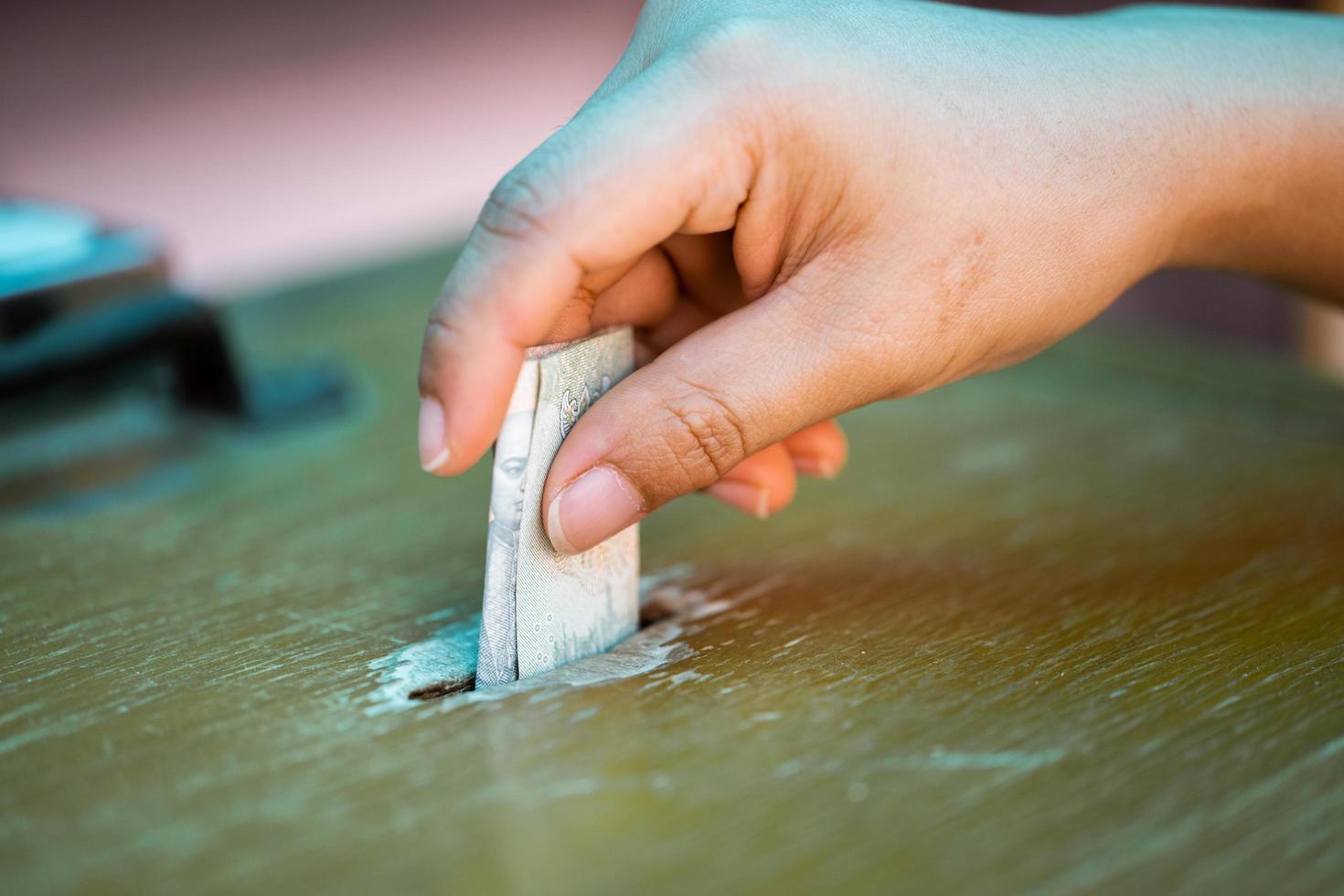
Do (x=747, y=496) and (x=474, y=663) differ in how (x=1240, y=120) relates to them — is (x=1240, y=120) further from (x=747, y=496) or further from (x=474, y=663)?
(x=474, y=663)

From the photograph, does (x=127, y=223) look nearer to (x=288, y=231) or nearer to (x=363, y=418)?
(x=363, y=418)

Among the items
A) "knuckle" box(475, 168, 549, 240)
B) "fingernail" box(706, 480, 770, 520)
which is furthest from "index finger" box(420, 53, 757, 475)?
"fingernail" box(706, 480, 770, 520)

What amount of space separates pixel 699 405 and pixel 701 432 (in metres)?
0.01

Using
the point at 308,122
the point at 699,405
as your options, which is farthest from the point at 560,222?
the point at 308,122

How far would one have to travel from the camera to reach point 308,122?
2037mm

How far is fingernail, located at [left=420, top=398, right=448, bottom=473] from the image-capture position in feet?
1.76

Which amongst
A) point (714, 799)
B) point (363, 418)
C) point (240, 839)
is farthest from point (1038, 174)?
point (363, 418)

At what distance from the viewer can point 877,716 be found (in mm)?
490

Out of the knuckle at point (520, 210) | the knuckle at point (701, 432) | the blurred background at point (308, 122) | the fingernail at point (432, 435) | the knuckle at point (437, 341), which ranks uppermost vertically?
the blurred background at point (308, 122)

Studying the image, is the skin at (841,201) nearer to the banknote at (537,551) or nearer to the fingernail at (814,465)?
the banknote at (537,551)

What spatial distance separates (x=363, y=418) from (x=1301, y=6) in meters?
1.25

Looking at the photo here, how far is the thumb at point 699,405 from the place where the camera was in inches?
22.5

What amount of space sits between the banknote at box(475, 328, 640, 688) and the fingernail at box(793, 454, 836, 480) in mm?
252

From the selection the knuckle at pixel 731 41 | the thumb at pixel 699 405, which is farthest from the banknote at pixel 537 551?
the knuckle at pixel 731 41
